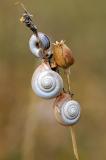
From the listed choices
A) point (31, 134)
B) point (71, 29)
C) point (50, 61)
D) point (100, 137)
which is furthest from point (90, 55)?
point (50, 61)

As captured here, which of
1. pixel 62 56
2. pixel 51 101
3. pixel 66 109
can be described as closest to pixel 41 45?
pixel 62 56

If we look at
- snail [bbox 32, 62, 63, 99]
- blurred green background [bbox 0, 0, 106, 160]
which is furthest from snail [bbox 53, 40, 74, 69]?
blurred green background [bbox 0, 0, 106, 160]

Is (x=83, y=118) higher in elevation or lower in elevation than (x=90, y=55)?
lower

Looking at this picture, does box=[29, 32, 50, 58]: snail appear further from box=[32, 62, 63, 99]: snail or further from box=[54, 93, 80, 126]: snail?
box=[54, 93, 80, 126]: snail

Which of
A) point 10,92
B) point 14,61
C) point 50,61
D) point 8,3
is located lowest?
point 50,61

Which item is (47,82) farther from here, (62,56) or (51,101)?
(51,101)

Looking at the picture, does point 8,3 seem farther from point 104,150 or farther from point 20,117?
point 104,150

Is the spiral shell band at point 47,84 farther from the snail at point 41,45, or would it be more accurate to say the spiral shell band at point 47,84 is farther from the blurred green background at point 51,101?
the blurred green background at point 51,101
